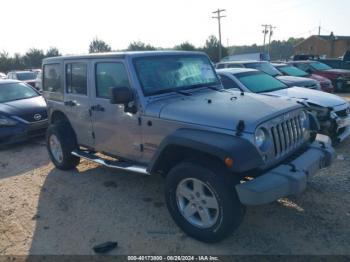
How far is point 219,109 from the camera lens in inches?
148

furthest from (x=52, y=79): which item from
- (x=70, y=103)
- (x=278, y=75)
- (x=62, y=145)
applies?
(x=278, y=75)

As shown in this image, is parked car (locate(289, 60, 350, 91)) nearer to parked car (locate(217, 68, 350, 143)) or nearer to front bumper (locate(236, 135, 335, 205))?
parked car (locate(217, 68, 350, 143))

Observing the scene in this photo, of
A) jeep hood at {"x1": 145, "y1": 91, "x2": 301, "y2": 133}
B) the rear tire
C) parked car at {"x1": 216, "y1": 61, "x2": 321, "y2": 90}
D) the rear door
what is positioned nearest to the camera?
jeep hood at {"x1": 145, "y1": 91, "x2": 301, "y2": 133}

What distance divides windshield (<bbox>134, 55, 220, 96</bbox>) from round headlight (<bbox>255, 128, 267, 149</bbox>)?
1.44 metres

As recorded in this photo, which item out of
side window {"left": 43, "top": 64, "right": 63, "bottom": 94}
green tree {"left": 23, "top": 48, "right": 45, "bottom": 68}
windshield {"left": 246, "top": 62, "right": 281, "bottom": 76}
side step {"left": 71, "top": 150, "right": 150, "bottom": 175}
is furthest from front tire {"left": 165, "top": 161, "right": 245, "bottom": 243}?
green tree {"left": 23, "top": 48, "right": 45, "bottom": 68}

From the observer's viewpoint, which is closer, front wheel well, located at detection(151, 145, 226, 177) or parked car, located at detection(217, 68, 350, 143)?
front wheel well, located at detection(151, 145, 226, 177)

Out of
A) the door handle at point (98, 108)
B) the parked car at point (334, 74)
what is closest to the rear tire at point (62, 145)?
the door handle at point (98, 108)

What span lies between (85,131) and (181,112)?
220 cm

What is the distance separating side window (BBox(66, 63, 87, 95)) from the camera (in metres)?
5.21

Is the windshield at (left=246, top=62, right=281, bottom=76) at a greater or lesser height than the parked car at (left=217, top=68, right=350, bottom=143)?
greater

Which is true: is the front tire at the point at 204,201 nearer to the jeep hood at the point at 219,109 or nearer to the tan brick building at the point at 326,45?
the jeep hood at the point at 219,109

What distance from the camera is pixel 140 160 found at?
14.7ft

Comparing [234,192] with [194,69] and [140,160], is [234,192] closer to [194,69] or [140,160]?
[140,160]

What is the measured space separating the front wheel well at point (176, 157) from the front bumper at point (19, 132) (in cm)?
499
